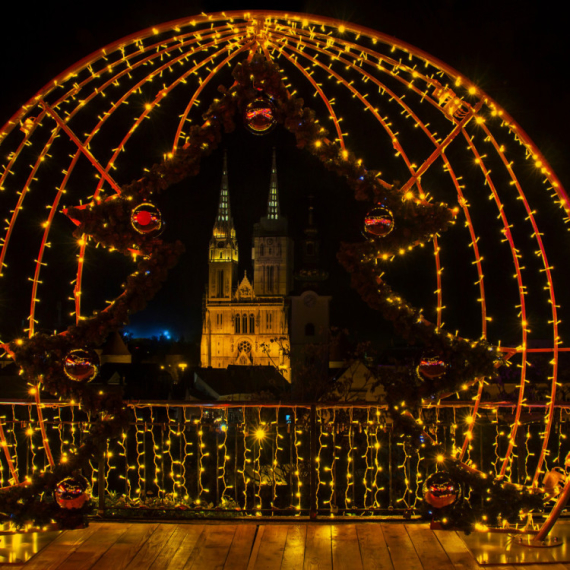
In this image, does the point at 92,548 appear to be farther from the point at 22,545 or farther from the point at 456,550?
the point at 456,550

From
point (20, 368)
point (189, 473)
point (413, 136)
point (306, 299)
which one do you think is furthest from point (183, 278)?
point (20, 368)

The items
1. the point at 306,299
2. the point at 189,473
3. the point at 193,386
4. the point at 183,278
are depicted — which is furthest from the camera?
the point at 183,278

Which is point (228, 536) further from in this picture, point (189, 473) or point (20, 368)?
point (189, 473)

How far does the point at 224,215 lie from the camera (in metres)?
61.7

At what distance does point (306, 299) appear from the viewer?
50000 mm

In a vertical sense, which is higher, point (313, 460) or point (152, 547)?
point (313, 460)

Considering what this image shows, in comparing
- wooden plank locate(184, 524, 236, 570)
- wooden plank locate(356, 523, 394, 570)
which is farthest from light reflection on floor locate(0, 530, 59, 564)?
wooden plank locate(356, 523, 394, 570)

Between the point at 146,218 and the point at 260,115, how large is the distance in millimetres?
Result: 1079

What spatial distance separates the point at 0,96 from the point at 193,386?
31412mm

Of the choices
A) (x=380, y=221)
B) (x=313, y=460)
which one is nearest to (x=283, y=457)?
(x=313, y=460)

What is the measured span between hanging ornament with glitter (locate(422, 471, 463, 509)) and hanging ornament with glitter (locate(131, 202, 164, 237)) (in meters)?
2.60

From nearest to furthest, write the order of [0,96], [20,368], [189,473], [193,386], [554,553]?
[554,553], [20,368], [0,96], [189,473], [193,386]

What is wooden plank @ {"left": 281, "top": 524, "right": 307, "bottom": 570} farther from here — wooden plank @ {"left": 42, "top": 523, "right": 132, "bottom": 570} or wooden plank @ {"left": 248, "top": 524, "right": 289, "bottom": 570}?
wooden plank @ {"left": 42, "top": 523, "right": 132, "bottom": 570}

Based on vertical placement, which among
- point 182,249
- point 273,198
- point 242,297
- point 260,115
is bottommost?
point 182,249
